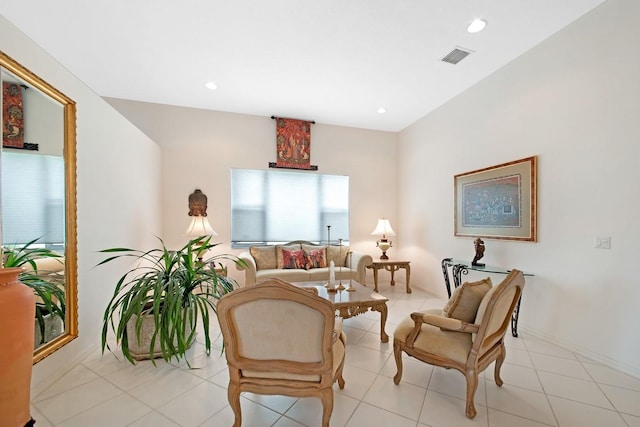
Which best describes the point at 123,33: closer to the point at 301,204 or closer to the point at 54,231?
the point at 54,231

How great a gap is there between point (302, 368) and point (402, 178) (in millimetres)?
4534

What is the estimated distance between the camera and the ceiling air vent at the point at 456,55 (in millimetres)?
2881

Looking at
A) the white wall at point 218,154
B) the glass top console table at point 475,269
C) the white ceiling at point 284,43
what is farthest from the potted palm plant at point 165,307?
the glass top console table at point 475,269

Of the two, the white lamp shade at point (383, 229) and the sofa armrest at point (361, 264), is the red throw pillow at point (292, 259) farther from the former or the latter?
the white lamp shade at point (383, 229)

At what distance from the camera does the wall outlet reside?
89.6 inches

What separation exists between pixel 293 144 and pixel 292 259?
207cm

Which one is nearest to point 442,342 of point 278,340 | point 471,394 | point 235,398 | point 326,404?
point 471,394

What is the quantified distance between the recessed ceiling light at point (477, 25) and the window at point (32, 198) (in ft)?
12.3

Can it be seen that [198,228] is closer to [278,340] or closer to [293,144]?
[293,144]

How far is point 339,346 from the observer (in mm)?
1729

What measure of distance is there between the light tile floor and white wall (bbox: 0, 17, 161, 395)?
0.77ft

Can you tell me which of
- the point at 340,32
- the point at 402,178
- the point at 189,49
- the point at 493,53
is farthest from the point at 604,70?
the point at 189,49

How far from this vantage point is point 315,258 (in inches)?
173

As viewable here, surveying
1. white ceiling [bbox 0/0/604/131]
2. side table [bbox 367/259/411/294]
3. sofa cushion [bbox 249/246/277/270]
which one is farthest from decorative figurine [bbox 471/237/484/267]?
sofa cushion [bbox 249/246/277/270]
